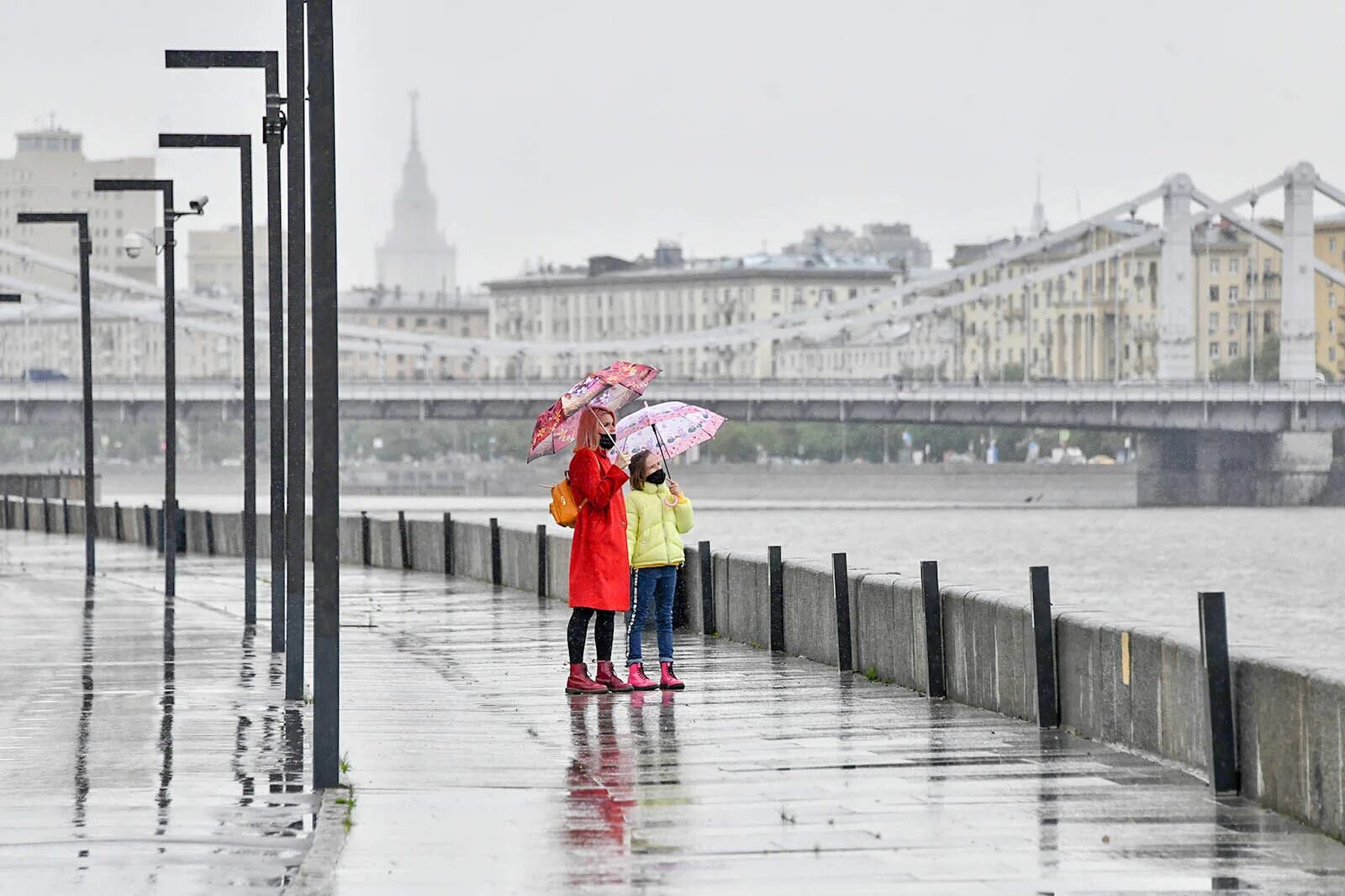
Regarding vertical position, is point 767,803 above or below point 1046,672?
below

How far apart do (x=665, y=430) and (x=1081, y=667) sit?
465 cm

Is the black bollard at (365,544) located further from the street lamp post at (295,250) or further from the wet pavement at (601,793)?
the street lamp post at (295,250)

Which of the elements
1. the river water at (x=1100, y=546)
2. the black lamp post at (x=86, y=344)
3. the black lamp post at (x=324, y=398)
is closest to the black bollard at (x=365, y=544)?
the river water at (x=1100, y=546)

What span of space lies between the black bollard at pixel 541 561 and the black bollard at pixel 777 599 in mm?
7756

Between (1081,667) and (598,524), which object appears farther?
(598,524)

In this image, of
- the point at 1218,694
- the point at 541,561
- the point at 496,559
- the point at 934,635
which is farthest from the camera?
the point at 496,559

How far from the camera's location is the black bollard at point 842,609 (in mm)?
17297

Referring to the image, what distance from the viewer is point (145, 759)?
12.9 m

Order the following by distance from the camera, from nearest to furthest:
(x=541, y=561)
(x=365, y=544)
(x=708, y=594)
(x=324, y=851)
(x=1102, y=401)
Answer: (x=324, y=851), (x=708, y=594), (x=541, y=561), (x=365, y=544), (x=1102, y=401)

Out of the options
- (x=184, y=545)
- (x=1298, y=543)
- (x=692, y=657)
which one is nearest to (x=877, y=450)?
(x=1298, y=543)

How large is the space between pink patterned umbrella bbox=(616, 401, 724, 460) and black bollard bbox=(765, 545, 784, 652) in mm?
1781

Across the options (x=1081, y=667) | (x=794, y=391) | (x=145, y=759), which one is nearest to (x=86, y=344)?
(x=145, y=759)

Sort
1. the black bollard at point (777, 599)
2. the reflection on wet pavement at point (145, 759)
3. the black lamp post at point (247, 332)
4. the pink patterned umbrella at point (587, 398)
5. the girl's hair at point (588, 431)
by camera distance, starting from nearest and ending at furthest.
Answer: the reflection on wet pavement at point (145, 759) → the girl's hair at point (588, 431) → the pink patterned umbrella at point (587, 398) → the black bollard at point (777, 599) → the black lamp post at point (247, 332)

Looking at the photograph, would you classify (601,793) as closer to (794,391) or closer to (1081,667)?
(1081,667)
